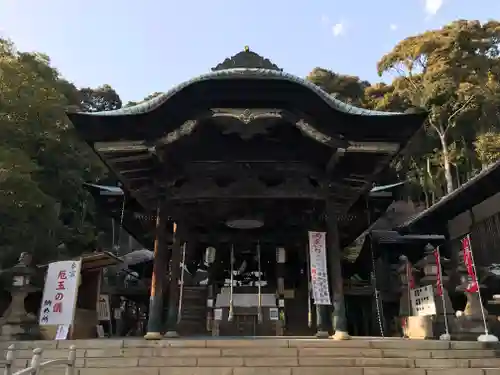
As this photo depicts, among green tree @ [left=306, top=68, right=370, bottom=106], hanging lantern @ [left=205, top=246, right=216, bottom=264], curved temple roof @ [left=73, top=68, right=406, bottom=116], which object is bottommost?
hanging lantern @ [left=205, top=246, right=216, bottom=264]

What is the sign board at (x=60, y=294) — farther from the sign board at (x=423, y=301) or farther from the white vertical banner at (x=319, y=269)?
the sign board at (x=423, y=301)

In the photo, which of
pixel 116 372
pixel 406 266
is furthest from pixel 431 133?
pixel 116 372

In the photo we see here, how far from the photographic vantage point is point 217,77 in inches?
337

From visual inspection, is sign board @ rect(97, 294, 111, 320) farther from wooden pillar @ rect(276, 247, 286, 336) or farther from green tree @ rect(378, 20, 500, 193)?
green tree @ rect(378, 20, 500, 193)

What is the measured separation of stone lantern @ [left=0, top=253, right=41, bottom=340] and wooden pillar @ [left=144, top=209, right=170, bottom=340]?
3767 millimetres

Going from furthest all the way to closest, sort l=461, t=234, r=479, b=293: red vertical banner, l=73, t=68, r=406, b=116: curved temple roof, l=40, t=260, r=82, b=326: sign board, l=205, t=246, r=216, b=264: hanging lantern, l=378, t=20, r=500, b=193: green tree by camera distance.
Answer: l=378, t=20, r=500, b=193: green tree, l=205, t=246, r=216, b=264: hanging lantern, l=40, t=260, r=82, b=326: sign board, l=461, t=234, r=479, b=293: red vertical banner, l=73, t=68, r=406, b=116: curved temple roof

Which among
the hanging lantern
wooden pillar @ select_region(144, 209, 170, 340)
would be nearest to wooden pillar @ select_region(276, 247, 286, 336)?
the hanging lantern

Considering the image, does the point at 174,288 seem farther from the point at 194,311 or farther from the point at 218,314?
the point at 194,311

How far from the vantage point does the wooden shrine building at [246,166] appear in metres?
8.84

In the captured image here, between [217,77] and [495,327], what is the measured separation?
9501mm

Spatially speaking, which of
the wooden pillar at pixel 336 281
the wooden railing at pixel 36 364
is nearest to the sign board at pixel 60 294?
the wooden railing at pixel 36 364

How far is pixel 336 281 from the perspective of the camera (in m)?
9.24

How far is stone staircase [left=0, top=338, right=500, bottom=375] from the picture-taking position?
7184mm

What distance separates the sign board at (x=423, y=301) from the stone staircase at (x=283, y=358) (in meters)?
2.35
